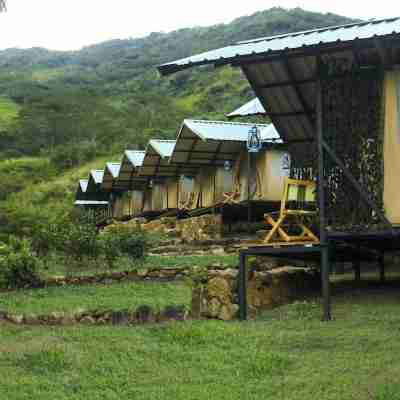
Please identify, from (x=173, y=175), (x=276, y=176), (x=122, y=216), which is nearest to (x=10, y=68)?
(x=122, y=216)

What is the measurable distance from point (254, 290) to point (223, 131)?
10353 mm

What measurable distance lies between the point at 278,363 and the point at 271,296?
3.82 meters

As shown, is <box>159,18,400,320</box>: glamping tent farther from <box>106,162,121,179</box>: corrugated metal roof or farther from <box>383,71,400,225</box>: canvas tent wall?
<box>106,162,121,179</box>: corrugated metal roof

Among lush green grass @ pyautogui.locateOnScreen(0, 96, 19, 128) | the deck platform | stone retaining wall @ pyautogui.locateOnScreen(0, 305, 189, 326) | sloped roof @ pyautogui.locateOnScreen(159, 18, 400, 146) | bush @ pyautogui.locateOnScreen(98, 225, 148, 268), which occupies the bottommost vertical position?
stone retaining wall @ pyautogui.locateOnScreen(0, 305, 189, 326)

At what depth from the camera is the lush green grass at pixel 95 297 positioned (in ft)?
34.5

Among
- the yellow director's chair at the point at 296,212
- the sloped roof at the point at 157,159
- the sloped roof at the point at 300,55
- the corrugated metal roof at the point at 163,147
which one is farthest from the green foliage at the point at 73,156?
the yellow director's chair at the point at 296,212

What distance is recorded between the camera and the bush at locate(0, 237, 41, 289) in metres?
13.0

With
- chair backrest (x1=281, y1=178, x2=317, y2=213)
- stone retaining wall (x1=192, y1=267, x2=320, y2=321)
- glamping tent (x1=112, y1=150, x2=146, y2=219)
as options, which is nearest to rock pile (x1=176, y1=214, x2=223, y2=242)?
glamping tent (x1=112, y1=150, x2=146, y2=219)

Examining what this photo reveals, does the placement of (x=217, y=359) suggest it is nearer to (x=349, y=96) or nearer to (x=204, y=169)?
(x=349, y=96)

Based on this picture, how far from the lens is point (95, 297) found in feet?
37.9

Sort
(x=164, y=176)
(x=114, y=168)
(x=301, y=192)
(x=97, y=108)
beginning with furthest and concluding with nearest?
1. (x=97, y=108)
2. (x=114, y=168)
3. (x=164, y=176)
4. (x=301, y=192)

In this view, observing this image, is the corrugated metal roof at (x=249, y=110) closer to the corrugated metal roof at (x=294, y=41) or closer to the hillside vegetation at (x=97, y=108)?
the corrugated metal roof at (x=294, y=41)

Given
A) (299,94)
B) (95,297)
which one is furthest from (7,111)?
(299,94)

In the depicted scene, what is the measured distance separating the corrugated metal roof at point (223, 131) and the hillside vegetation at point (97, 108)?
27.0 feet
